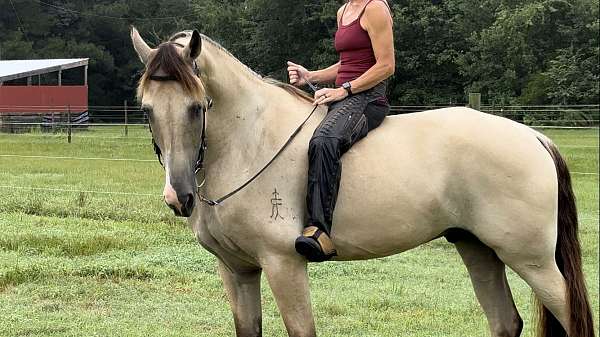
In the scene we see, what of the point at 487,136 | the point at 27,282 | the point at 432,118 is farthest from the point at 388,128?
the point at 27,282

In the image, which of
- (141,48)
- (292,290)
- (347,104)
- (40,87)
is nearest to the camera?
(141,48)

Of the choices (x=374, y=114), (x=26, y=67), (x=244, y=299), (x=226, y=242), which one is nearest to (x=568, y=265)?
(x=374, y=114)

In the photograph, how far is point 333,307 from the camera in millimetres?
5355

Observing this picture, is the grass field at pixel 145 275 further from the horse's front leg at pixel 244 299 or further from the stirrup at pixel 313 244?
the stirrup at pixel 313 244

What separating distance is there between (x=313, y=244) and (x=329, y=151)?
0.43 m

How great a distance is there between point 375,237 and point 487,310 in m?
0.95

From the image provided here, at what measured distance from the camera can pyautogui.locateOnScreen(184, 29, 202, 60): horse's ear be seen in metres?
3.04

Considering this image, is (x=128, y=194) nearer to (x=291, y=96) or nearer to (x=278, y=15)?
(x=291, y=96)

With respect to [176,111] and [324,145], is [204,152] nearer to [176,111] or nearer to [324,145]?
[176,111]

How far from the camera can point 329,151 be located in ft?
11.0

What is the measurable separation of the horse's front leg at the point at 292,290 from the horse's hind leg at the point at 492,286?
1.06 metres

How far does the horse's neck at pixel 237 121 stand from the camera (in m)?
3.40

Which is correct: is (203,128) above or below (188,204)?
above

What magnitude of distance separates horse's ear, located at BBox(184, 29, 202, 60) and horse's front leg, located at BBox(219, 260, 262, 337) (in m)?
1.10
